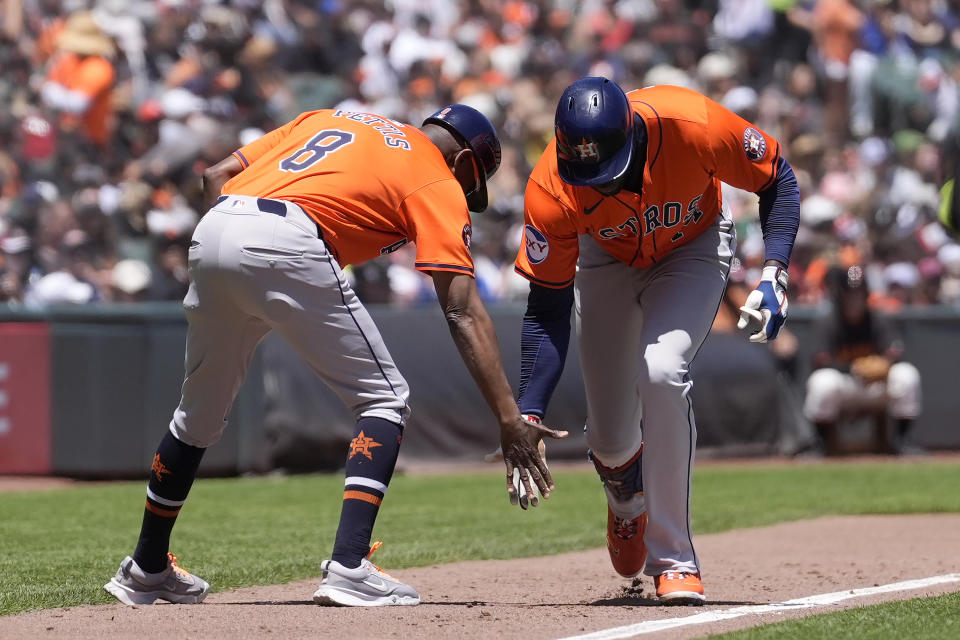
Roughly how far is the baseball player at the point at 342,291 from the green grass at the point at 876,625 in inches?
37.4

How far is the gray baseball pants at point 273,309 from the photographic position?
16.7 ft

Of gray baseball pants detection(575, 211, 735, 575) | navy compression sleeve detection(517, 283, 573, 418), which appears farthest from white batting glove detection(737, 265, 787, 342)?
navy compression sleeve detection(517, 283, 573, 418)

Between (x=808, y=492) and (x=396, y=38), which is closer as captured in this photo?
(x=808, y=492)

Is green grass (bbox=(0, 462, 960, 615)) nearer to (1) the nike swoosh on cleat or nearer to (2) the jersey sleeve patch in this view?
(1) the nike swoosh on cleat

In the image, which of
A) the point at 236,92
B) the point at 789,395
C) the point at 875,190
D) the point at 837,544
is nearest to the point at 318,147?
the point at 837,544

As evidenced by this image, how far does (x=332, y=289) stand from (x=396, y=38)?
13.4 metres

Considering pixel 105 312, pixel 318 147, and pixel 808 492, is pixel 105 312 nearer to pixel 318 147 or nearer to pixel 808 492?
pixel 808 492

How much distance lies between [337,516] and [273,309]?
4.28 meters

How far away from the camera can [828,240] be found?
15688mm

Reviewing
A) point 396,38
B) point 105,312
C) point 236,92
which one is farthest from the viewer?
point 396,38

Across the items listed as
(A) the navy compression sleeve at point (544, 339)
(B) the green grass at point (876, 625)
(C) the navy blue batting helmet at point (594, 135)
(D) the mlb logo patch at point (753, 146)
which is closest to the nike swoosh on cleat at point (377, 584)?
(A) the navy compression sleeve at point (544, 339)

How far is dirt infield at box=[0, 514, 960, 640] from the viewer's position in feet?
15.6

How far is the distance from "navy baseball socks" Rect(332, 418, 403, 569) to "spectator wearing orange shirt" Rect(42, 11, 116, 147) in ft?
35.0

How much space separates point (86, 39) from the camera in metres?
15.6
